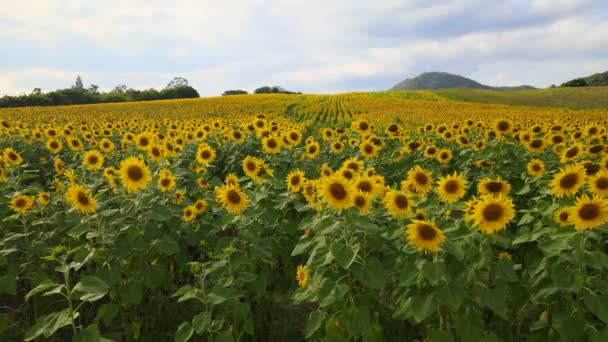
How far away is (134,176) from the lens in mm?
4727

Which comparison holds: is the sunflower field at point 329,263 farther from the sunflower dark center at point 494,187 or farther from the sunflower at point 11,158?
the sunflower at point 11,158

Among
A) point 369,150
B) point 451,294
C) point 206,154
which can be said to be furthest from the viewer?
point 369,150

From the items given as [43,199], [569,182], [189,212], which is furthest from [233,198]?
[569,182]

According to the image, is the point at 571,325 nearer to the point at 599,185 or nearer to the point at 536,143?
the point at 599,185

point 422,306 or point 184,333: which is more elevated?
point 422,306

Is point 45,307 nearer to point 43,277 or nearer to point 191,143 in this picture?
point 43,277

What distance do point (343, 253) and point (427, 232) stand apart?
0.65 meters

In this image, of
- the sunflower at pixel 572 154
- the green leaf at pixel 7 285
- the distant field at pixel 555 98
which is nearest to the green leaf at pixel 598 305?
the sunflower at pixel 572 154

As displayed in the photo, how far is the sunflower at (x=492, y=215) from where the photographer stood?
3.38m

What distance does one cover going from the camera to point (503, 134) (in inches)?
341

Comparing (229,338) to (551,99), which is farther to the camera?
(551,99)

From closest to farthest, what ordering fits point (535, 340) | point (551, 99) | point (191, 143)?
point (535, 340)
point (191, 143)
point (551, 99)

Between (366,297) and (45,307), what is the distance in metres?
3.61

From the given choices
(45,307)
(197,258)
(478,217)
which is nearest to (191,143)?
(197,258)
